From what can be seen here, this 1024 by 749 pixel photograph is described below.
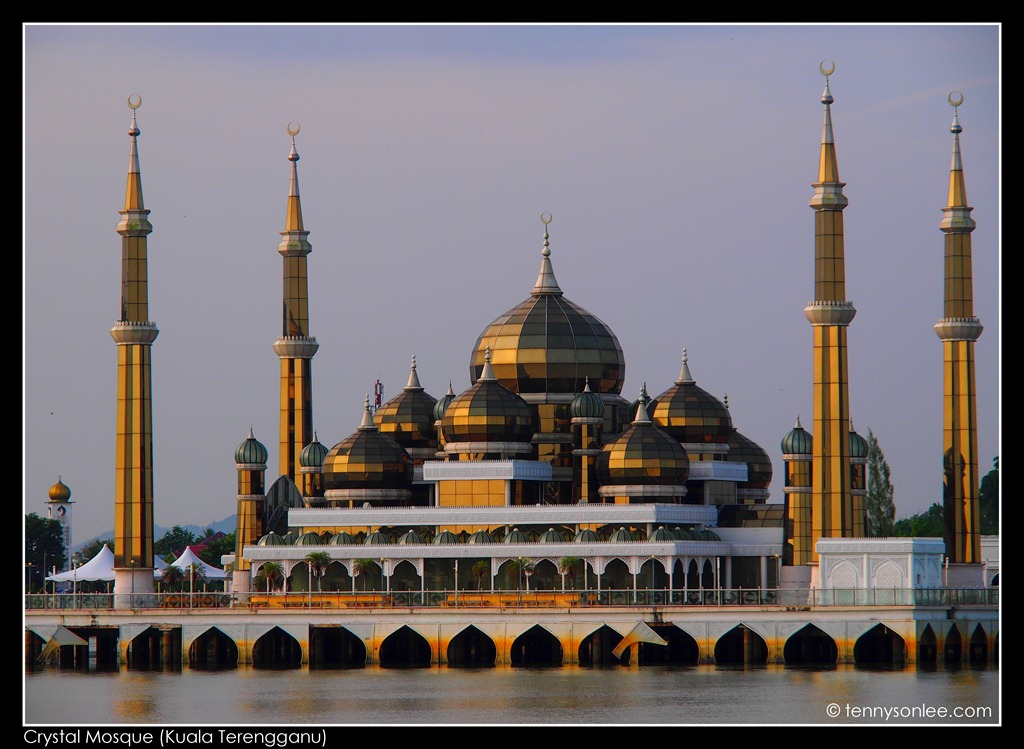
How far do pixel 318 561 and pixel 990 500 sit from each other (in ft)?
170

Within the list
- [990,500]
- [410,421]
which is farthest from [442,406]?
[990,500]

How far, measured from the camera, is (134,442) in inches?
3967

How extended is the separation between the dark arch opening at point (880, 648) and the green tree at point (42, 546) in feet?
214

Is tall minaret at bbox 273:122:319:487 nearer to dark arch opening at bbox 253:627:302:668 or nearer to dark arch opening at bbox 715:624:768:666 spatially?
dark arch opening at bbox 253:627:302:668

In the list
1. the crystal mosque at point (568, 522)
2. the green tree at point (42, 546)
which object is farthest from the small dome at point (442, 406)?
the green tree at point (42, 546)

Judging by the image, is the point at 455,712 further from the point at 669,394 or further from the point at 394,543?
the point at 669,394

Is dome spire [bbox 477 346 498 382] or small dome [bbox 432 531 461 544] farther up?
dome spire [bbox 477 346 498 382]

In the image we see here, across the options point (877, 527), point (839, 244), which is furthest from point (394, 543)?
point (877, 527)

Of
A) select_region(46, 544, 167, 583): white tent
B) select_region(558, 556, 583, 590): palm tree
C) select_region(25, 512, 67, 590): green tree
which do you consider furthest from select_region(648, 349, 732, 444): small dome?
select_region(25, 512, 67, 590): green tree

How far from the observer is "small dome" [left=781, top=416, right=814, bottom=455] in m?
98.8

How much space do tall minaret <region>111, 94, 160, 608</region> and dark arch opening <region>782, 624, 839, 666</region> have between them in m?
23.3

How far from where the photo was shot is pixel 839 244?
314ft

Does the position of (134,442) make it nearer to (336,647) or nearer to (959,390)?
(336,647)

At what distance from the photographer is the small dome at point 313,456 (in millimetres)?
104062
